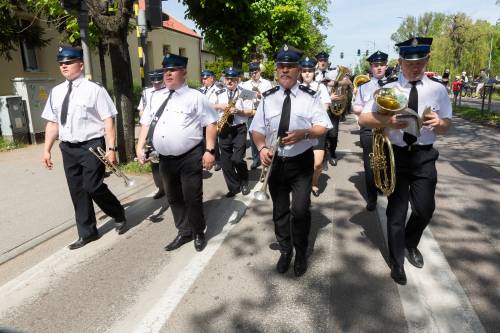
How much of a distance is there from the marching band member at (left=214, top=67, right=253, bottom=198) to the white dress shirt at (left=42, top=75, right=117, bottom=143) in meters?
2.34

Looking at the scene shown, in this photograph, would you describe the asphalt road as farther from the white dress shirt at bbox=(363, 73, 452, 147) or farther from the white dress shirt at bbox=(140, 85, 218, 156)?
the white dress shirt at bbox=(363, 73, 452, 147)

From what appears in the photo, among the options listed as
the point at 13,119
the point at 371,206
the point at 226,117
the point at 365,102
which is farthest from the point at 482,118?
the point at 13,119

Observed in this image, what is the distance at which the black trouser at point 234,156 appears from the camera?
626 centimetres

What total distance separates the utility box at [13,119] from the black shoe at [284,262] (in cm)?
975

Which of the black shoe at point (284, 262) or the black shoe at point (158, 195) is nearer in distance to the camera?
the black shoe at point (284, 262)

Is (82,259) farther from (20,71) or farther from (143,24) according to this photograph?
(20,71)

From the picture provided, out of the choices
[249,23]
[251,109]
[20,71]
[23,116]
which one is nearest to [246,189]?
[251,109]

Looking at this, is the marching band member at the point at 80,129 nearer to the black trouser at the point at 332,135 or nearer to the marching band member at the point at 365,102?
the marching band member at the point at 365,102

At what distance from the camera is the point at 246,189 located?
6414 millimetres

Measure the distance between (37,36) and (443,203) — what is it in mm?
Answer: 15042

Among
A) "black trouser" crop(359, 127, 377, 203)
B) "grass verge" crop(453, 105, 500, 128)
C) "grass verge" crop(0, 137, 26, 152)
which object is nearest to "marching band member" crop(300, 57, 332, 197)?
"black trouser" crop(359, 127, 377, 203)

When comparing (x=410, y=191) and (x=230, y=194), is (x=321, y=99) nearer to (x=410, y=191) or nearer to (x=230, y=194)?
(x=230, y=194)

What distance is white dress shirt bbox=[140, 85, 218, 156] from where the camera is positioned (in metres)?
3.98

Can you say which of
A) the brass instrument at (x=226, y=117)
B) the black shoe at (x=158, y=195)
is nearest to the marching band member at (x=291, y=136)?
the brass instrument at (x=226, y=117)
